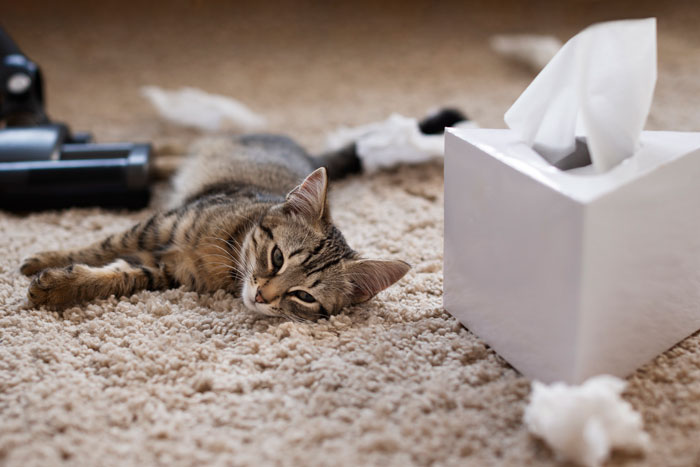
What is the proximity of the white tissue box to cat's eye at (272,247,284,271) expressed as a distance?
0.33m

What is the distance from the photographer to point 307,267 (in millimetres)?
1264

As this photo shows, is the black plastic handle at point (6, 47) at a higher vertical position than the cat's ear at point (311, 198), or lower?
higher

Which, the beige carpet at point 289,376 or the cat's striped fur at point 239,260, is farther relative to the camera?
the cat's striped fur at point 239,260

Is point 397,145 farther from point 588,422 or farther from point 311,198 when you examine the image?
point 588,422

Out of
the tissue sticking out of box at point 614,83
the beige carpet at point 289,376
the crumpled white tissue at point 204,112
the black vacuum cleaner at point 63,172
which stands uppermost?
the tissue sticking out of box at point 614,83

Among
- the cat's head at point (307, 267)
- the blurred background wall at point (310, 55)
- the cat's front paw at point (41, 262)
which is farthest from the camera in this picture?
the blurred background wall at point (310, 55)

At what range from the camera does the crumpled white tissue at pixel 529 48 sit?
2.53 meters

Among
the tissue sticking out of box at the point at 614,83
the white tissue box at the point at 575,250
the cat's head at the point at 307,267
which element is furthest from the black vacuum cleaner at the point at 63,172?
the tissue sticking out of box at the point at 614,83

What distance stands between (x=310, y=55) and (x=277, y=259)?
169 cm

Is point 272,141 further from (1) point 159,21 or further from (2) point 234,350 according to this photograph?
(1) point 159,21

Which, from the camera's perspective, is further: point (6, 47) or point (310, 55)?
point (310, 55)

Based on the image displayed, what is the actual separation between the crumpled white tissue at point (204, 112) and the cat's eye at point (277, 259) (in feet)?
3.36

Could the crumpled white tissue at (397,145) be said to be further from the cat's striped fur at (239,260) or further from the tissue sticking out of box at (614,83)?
the tissue sticking out of box at (614,83)

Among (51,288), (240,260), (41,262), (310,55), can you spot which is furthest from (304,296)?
(310,55)
